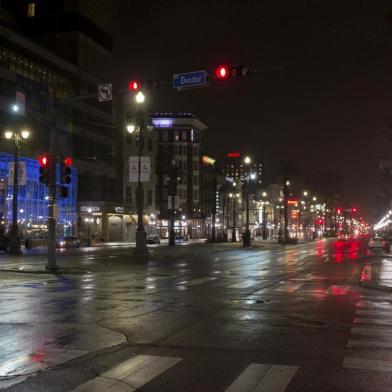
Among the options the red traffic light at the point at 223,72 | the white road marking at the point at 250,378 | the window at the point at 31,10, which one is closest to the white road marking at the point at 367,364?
the white road marking at the point at 250,378

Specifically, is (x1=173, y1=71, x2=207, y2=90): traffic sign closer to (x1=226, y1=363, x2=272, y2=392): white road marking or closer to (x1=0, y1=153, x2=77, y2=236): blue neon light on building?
(x1=226, y1=363, x2=272, y2=392): white road marking

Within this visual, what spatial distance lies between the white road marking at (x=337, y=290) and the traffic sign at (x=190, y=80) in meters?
7.55

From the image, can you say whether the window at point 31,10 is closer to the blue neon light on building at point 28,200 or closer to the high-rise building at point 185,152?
the blue neon light on building at point 28,200

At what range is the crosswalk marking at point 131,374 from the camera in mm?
7223

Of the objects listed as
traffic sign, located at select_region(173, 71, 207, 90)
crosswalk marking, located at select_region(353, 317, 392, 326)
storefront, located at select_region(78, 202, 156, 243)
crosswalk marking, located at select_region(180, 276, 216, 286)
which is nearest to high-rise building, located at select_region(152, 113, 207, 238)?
storefront, located at select_region(78, 202, 156, 243)

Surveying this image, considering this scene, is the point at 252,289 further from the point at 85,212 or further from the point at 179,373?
the point at 85,212

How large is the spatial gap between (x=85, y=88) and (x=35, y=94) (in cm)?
1384

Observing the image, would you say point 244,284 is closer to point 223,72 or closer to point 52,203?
point 223,72

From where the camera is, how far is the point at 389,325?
12102 mm

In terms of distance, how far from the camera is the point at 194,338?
10.5m

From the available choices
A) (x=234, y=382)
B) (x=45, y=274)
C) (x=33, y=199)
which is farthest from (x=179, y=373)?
(x=33, y=199)

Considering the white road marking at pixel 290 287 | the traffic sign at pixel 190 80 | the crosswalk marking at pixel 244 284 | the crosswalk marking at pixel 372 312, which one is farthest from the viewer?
the crosswalk marking at pixel 244 284

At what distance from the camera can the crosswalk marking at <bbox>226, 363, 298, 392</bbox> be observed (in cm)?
720

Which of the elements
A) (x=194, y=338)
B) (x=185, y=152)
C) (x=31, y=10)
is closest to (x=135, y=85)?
(x=194, y=338)
